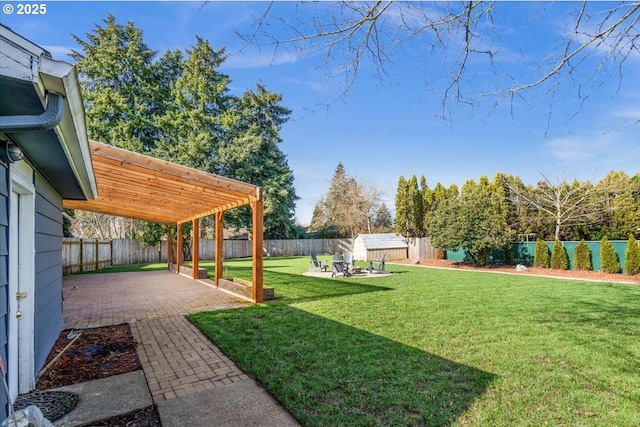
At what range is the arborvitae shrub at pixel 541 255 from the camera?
13.9 meters

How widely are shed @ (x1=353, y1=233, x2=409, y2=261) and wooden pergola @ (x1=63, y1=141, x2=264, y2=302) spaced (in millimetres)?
11404

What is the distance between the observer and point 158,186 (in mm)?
→ 7227

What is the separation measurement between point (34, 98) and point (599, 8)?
3.73m

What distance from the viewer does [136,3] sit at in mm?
4883

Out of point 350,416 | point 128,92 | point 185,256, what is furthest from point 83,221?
point 350,416

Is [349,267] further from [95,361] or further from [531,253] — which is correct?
[95,361]

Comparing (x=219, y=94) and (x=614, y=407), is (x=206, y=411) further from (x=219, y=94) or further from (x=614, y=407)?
(x=219, y=94)

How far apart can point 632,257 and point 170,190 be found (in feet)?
48.4

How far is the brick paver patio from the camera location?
346 cm

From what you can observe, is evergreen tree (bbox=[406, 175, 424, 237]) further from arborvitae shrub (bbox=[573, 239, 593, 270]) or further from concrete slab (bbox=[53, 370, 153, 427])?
concrete slab (bbox=[53, 370, 153, 427])

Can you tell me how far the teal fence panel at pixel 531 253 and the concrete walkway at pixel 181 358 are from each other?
42.9ft

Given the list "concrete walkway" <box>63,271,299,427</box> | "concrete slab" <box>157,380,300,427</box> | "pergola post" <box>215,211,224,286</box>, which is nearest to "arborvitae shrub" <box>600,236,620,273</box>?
"concrete walkway" <box>63,271,299,427</box>

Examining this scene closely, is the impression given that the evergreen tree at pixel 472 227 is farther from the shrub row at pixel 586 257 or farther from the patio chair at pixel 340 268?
the patio chair at pixel 340 268

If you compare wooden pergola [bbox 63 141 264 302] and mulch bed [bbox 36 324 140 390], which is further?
wooden pergola [bbox 63 141 264 302]
